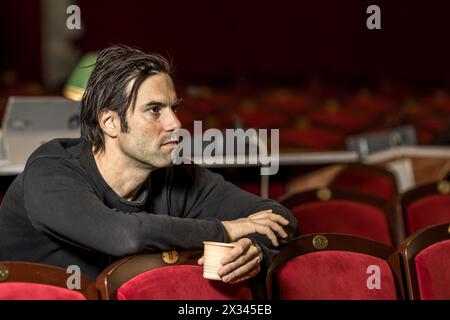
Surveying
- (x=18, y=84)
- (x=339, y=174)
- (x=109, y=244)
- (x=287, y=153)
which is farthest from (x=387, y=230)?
(x=18, y=84)

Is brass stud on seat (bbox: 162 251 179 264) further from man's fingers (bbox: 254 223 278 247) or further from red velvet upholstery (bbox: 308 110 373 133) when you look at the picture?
red velvet upholstery (bbox: 308 110 373 133)

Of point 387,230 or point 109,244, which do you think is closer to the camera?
point 109,244

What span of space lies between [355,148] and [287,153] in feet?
1.35

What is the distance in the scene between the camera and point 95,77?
1.89 meters

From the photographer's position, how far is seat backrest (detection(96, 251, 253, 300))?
165 centimetres

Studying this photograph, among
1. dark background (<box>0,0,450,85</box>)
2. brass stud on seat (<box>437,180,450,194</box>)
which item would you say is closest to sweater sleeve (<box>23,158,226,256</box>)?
brass stud on seat (<box>437,180,450,194</box>)

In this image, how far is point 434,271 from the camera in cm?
198

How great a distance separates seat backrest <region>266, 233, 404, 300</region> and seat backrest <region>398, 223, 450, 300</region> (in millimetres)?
29

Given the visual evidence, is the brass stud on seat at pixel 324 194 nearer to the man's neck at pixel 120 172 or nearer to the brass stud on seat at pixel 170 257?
the man's neck at pixel 120 172

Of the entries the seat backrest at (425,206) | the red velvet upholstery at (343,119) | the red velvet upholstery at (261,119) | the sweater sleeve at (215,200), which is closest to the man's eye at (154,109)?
the sweater sleeve at (215,200)

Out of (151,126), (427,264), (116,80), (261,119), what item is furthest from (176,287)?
(261,119)

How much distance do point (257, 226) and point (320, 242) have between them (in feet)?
0.53
